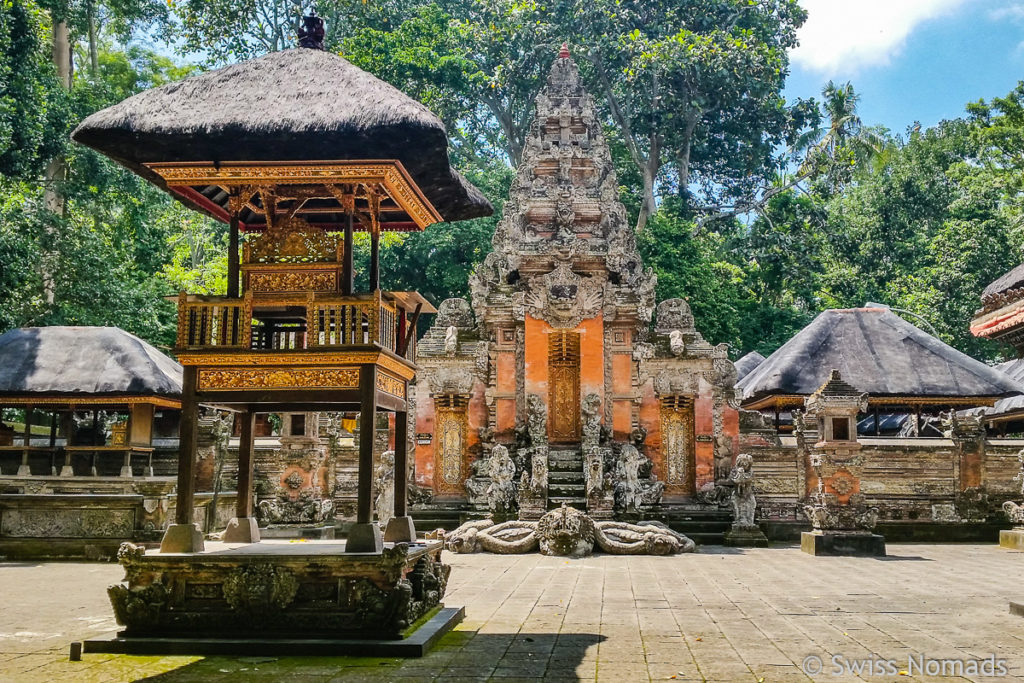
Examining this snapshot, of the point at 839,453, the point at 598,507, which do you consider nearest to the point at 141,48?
the point at 598,507

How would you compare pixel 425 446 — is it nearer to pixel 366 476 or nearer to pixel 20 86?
pixel 20 86

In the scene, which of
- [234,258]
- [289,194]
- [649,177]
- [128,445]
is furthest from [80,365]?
[649,177]

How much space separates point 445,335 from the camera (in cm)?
2006

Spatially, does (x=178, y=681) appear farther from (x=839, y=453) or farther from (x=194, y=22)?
(x=194, y=22)

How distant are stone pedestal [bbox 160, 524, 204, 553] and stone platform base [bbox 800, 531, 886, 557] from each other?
1089 cm

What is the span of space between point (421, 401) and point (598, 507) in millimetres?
4628

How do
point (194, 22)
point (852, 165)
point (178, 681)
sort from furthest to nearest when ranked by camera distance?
point (852, 165) → point (194, 22) → point (178, 681)

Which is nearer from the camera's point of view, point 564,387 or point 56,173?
point 564,387

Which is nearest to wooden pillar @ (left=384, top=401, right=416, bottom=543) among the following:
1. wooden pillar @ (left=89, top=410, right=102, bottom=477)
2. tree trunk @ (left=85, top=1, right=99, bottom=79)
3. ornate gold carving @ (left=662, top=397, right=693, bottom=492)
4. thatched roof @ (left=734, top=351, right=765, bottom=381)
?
ornate gold carving @ (left=662, top=397, right=693, bottom=492)

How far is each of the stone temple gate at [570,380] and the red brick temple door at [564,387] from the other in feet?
0.09

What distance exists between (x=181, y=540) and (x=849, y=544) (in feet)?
37.2

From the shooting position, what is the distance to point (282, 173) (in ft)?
24.9

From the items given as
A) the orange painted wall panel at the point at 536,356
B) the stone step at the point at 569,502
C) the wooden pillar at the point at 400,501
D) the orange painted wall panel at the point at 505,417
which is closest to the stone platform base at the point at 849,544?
the stone step at the point at 569,502

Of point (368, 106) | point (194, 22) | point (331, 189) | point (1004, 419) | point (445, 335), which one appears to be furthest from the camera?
point (194, 22)
